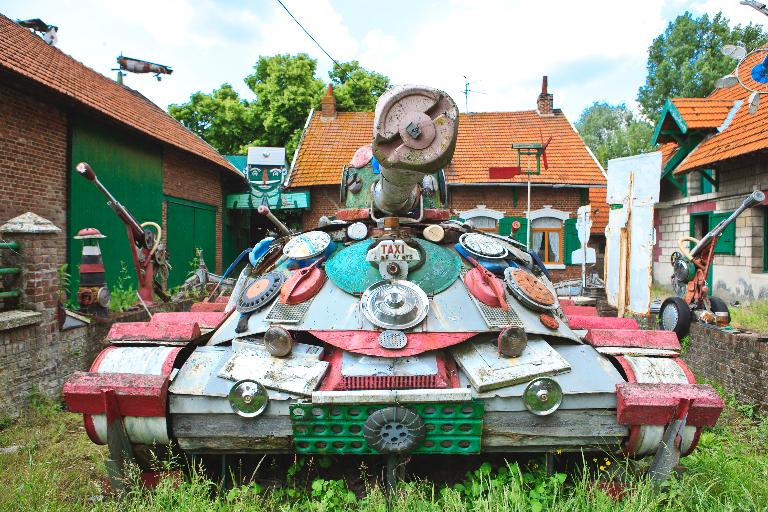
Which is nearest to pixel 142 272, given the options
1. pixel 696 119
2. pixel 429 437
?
pixel 429 437

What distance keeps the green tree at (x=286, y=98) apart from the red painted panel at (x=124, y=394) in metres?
19.3

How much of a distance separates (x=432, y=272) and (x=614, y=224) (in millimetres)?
5420

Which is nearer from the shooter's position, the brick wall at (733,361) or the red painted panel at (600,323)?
the red painted panel at (600,323)

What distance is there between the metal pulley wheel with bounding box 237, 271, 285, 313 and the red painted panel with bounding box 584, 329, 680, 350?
2145 mm

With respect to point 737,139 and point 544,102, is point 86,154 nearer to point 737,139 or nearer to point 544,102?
point 737,139

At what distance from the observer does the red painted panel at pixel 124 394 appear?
3.16 meters

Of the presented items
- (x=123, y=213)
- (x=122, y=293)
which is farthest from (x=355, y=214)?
(x=122, y=293)

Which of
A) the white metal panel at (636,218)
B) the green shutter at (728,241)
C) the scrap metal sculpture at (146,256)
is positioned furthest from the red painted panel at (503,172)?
the scrap metal sculpture at (146,256)

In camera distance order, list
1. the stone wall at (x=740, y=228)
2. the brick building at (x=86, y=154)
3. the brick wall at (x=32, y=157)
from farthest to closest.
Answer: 1. the stone wall at (x=740, y=228)
2. the brick building at (x=86, y=154)
3. the brick wall at (x=32, y=157)

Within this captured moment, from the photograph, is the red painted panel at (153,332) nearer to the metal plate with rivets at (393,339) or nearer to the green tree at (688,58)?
the metal plate with rivets at (393,339)

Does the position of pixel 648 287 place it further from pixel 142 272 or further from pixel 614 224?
pixel 142 272

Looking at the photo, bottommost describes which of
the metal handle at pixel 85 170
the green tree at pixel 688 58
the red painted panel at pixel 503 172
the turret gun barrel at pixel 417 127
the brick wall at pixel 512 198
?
the turret gun barrel at pixel 417 127

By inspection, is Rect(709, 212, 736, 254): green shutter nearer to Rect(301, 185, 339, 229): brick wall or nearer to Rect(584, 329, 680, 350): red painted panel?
Rect(584, 329, 680, 350): red painted panel

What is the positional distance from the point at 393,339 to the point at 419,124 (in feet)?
4.41
